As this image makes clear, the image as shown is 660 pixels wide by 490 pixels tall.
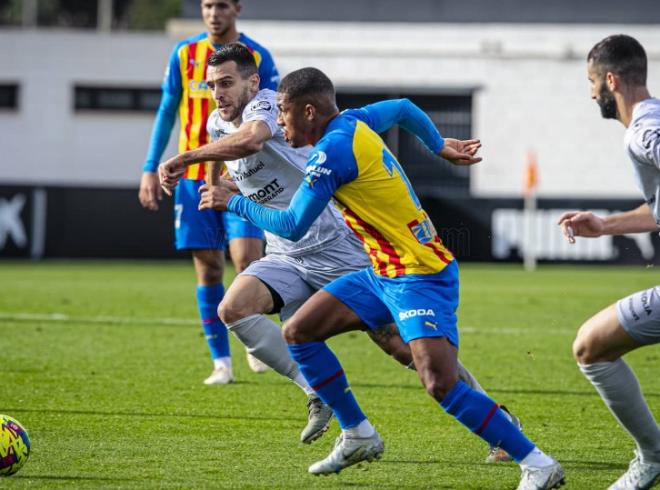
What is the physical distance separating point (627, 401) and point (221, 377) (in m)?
4.05

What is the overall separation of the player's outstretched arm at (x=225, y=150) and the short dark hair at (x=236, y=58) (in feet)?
1.47

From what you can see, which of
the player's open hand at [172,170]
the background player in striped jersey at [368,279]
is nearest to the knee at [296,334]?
the background player in striped jersey at [368,279]

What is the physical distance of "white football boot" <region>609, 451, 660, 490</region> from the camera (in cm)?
491

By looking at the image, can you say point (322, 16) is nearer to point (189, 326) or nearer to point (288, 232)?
point (189, 326)

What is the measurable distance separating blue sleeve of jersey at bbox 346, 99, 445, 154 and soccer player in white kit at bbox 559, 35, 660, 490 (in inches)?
44.5

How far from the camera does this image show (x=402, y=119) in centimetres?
601

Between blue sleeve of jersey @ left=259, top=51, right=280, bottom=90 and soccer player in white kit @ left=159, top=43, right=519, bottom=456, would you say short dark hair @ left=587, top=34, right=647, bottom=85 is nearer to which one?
soccer player in white kit @ left=159, top=43, right=519, bottom=456

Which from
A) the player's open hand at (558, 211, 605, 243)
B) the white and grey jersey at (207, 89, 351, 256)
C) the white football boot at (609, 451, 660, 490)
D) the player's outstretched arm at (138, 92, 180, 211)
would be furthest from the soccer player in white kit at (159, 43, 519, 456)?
the player's outstretched arm at (138, 92, 180, 211)

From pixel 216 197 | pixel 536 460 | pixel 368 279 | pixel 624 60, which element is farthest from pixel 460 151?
pixel 536 460

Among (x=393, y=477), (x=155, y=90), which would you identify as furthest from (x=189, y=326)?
(x=155, y=90)

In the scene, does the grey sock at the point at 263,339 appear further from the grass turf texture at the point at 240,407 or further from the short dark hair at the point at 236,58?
the short dark hair at the point at 236,58

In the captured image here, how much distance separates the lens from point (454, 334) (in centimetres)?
514

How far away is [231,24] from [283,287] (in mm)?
2694

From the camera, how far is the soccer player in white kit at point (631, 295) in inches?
183
